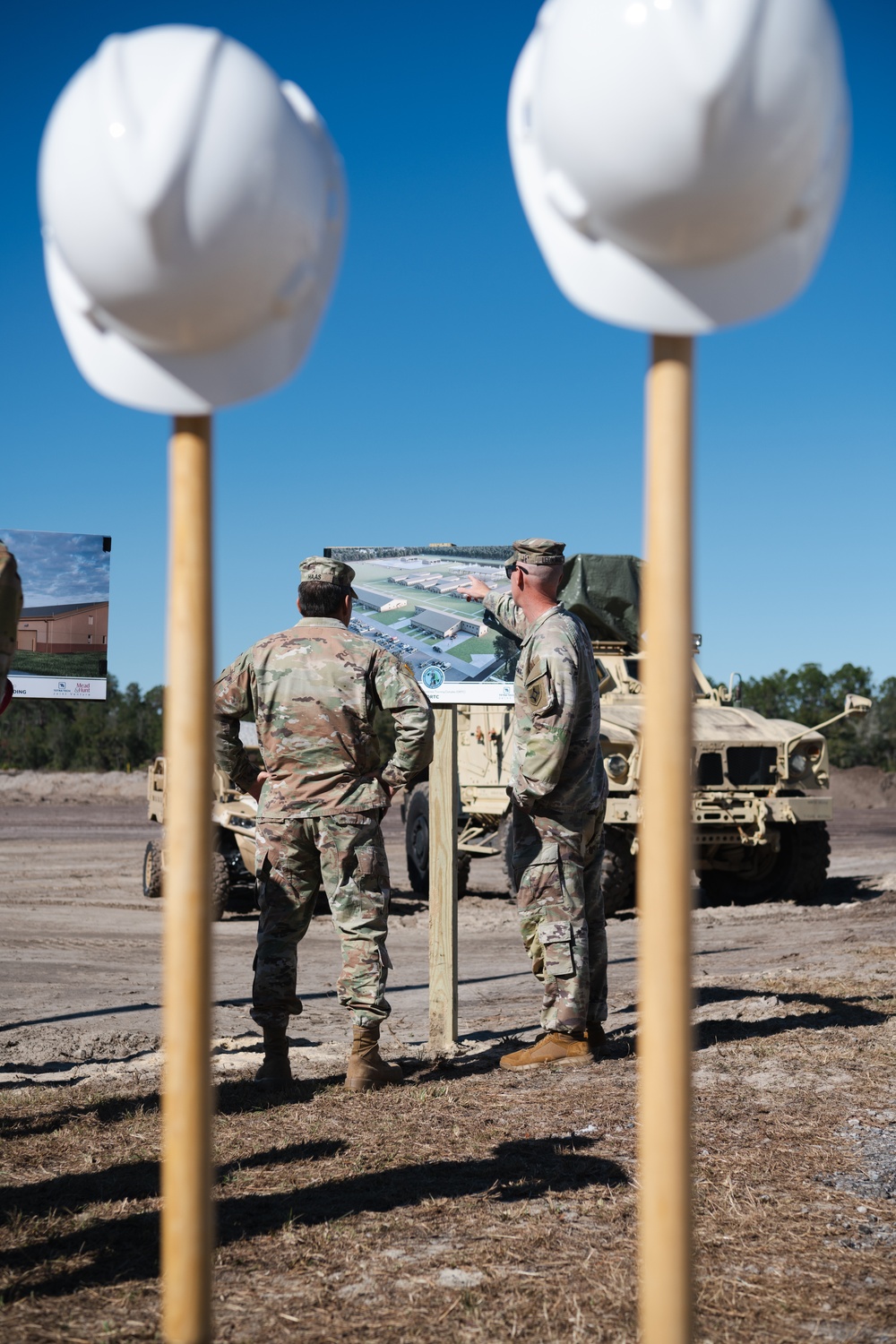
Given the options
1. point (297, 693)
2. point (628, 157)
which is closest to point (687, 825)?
point (628, 157)

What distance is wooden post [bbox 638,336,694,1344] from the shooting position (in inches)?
53.0

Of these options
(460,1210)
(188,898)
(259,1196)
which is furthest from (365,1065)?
(188,898)

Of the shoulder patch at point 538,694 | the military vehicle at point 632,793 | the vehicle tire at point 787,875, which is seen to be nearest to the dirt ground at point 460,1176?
the shoulder patch at point 538,694

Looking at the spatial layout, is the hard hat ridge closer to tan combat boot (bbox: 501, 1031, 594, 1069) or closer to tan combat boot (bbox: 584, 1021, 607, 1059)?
tan combat boot (bbox: 501, 1031, 594, 1069)

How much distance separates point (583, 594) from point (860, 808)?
80.5 feet

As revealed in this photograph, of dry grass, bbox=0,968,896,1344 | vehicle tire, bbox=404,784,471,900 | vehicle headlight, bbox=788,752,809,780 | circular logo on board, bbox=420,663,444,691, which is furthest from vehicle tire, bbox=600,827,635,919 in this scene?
dry grass, bbox=0,968,896,1344

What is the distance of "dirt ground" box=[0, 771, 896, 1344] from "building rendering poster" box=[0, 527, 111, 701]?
156cm

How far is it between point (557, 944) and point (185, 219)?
369 centimetres

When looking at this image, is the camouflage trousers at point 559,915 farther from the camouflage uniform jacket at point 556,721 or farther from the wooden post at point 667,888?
the wooden post at point 667,888

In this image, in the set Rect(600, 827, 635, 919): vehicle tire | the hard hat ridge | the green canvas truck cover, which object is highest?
the green canvas truck cover

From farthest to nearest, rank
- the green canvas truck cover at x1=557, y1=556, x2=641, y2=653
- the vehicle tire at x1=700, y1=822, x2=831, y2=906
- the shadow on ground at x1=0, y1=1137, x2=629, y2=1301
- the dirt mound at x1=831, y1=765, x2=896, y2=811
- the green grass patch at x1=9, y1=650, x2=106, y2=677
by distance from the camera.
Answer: the dirt mound at x1=831, y1=765, x2=896, y2=811 < the vehicle tire at x1=700, y1=822, x2=831, y2=906 < the green canvas truck cover at x1=557, y1=556, x2=641, y2=653 < the green grass patch at x1=9, y1=650, x2=106, y2=677 < the shadow on ground at x1=0, y1=1137, x2=629, y2=1301

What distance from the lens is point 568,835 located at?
4766mm

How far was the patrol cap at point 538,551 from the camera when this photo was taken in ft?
16.1

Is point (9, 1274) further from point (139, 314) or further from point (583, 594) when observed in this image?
point (583, 594)
